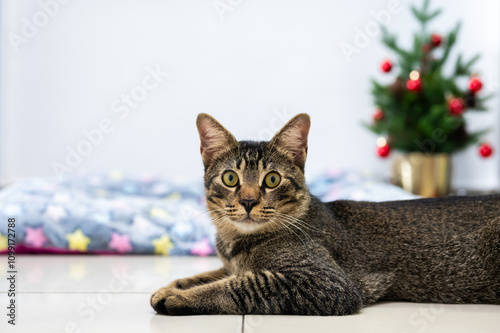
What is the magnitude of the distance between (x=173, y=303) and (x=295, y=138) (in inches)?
24.0

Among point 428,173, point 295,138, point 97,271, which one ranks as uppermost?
point 295,138

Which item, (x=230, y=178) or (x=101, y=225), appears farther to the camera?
(x=101, y=225)

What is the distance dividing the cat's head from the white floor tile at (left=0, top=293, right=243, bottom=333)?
11.7 inches

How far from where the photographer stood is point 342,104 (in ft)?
15.5

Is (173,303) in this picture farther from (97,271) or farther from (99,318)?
(97,271)

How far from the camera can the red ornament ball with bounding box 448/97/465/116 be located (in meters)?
3.84

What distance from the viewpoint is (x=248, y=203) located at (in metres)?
1.47

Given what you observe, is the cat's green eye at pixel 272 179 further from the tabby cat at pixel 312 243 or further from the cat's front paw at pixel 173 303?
the cat's front paw at pixel 173 303

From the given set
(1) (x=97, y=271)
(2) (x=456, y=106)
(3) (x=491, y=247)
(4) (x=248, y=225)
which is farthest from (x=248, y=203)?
(2) (x=456, y=106)

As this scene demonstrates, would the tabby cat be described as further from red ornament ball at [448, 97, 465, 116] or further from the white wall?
the white wall

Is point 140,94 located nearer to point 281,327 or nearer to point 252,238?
point 252,238

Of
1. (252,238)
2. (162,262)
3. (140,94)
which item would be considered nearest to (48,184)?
(162,262)

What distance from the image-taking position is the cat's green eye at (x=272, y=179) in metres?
1.55

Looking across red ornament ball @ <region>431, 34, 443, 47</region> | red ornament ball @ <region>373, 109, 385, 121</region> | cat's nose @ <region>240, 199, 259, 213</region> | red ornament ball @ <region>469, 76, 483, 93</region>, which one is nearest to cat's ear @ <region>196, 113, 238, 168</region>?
cat's nose @ <region>240, 199, 259, 213</region>
